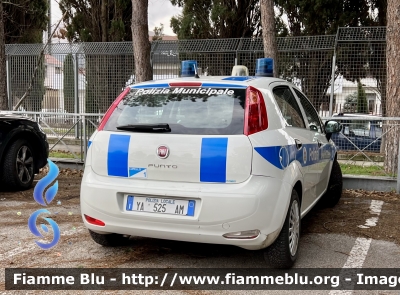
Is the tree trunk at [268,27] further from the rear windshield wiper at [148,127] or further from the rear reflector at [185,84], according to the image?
the rear windshield wiper at [148,127]

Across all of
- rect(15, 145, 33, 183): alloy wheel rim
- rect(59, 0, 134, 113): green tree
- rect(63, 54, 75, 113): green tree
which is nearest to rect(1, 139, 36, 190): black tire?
rect(15, 145, 33, 183): alloy wheel rim

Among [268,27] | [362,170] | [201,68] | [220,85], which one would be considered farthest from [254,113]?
[201,68]

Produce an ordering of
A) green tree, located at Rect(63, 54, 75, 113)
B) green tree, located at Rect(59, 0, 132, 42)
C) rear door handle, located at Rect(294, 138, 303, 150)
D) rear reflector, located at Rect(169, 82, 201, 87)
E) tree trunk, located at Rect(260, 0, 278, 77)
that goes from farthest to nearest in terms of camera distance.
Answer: green tree, located at Rect(59, 0, 132, 42) < green tree, located at Rect(63, 54, 75, 113) < tree trunk, located at Rect(260, 0, 278, 77) < rear door handle, located at Rect(294, 138, 303, 150) < rear reflector, located at Rect(169, 82, 201, 87)

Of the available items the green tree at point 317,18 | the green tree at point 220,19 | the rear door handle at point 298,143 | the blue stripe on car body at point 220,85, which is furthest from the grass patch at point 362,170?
the green tree at point 220,19

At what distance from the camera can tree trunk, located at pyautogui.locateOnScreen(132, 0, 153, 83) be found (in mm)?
9516

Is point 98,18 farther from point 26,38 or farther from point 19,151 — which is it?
point 19,151

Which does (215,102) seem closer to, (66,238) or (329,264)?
(329,264)

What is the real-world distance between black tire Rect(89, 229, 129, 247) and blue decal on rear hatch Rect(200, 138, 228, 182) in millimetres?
1247

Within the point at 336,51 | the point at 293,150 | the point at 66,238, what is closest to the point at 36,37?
the point at 336,51

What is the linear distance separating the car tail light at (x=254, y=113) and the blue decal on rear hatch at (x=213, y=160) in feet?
0.72

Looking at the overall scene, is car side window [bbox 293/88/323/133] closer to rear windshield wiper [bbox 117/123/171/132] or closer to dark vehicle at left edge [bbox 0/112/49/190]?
rear windshield wiper [bbox 117/123/171/132]

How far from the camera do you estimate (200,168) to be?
11.5 feet

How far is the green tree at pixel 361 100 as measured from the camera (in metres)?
11.0

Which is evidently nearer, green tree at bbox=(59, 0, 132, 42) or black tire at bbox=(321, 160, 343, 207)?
black tire at bbox=(321, 160, 343, 207)
